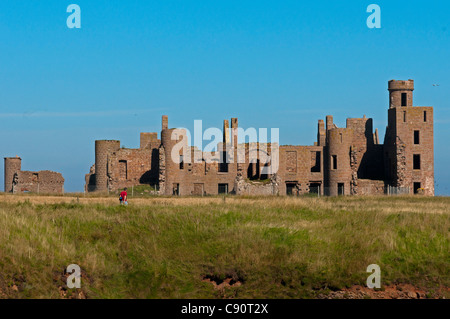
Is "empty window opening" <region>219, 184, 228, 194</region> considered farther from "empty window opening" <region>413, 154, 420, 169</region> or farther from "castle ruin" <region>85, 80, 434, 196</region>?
"empty window opening" <region>413, 154, 420, 169</region>

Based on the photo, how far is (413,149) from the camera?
194 ft

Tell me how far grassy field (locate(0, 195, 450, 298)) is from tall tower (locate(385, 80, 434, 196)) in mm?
34401

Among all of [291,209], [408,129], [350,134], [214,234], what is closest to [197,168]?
[350,134]

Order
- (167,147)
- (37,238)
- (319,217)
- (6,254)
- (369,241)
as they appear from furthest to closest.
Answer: (167,147)
(319,217)
(369,241)
(37,238)
(6,254)

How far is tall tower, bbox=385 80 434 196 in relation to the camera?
58.7 m

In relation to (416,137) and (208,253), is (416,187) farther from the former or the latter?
(208,253)

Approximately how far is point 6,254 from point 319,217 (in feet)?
39.7

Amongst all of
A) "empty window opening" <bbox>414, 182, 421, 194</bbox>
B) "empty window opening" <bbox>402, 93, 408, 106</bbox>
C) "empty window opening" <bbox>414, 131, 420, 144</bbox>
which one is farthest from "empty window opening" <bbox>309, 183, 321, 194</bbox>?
"empty window opening" <bbox>402, 93, 408, 106</bbox>

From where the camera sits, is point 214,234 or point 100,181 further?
point 100,181

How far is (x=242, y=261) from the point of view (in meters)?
20.1
